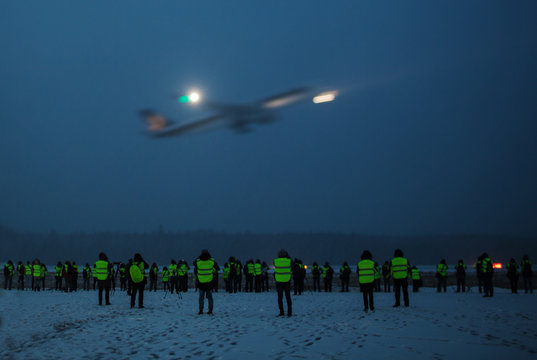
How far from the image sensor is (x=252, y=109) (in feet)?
80.9

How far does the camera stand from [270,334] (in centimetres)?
852

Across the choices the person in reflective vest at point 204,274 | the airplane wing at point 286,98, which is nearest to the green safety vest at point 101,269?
the person in reflective vest at point 204,274

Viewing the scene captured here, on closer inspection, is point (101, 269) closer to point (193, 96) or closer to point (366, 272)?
point (366, 272)

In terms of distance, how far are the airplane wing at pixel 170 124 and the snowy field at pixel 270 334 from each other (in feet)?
49.3

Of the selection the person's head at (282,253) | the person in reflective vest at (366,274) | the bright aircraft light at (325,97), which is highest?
the bright aircraft light at (325,97)

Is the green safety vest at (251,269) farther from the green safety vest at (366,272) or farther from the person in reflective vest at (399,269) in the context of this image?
the green safety vest at (366,272)

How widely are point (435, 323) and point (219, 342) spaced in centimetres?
514

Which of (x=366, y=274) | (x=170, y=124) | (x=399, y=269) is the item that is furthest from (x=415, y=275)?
(x=170, y=124)

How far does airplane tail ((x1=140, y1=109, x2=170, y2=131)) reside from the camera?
28.2 meters

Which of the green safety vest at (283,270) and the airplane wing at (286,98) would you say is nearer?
the green safety vest at (283,270)

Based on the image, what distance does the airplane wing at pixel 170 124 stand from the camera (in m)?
26.0

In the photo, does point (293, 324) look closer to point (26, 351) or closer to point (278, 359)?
point (278, 359)

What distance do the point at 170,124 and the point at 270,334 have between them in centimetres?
2153

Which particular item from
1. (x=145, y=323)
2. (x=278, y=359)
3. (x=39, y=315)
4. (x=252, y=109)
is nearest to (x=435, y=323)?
(x=278, y=359)
